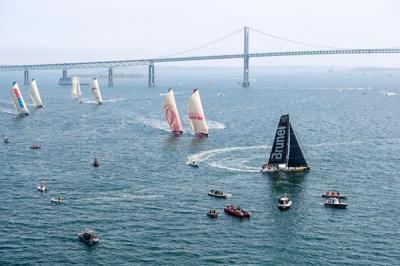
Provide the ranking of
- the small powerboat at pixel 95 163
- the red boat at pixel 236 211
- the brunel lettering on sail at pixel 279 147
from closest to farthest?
1. the red boat at pixel 236 211
2. the brunel lettering on sail at pixel 279 147
3. the small powerboat at pixel 95 163

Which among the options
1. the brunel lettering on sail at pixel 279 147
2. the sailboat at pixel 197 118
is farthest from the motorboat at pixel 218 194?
the sailboat at pixel 197 118

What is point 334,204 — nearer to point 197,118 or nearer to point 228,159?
point 228,159

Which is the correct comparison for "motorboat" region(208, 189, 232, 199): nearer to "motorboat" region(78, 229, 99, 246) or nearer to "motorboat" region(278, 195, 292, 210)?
"motorboat" region(278, 195, 292, 210)

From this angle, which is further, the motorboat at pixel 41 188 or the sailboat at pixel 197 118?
the sailboat at pixel 197 118

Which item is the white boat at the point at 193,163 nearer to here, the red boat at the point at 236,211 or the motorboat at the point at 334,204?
the red boat at the point at 236,211

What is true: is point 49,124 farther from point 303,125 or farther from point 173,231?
point 173,231

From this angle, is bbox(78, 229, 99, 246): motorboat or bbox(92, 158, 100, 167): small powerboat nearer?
bbox(78, 229, 99, 246): motorboat

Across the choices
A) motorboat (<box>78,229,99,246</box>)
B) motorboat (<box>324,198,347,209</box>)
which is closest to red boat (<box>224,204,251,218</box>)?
motorboat (<box>324,198,347,209</box>)

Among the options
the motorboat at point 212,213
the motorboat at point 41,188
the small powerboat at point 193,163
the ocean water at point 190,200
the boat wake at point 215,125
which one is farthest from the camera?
the boat wake at point 215,125
